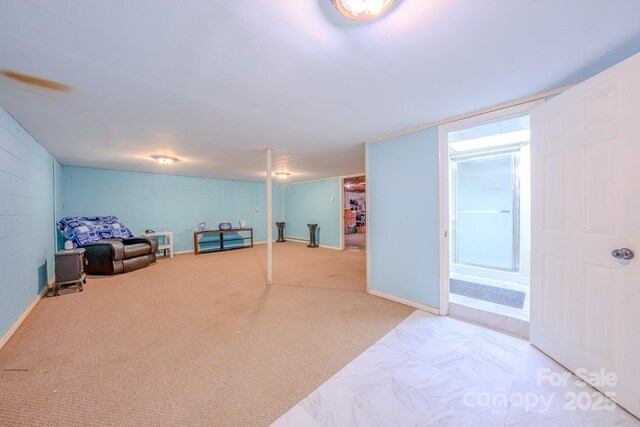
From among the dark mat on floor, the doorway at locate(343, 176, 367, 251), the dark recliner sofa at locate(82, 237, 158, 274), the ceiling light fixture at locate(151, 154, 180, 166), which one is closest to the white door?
the dark mat on floor

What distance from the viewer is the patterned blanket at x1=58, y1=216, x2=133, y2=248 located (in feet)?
13.0

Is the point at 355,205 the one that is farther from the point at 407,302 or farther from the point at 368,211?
the point at 407,302

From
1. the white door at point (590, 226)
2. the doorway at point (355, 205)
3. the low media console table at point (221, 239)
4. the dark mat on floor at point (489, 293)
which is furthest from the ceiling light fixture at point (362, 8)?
the doorway at point (355, 205)

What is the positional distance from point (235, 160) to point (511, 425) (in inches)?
182

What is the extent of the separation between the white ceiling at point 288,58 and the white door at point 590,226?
1.03 ft

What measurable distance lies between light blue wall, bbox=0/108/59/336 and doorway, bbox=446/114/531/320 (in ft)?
14.9

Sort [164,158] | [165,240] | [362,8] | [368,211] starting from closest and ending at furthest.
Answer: [362,8], [368,211], [164,158], [165,240]

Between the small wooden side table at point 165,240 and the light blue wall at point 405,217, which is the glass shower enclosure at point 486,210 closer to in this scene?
the light blue wall at point 405,217

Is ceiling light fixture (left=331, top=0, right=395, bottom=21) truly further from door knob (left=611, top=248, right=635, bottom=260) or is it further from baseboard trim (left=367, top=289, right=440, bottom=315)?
baseboard trim (left=367, top=289, right=440, bottom=315)

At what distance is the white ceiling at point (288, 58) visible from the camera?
111 centimetres

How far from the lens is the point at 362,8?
1.07 m

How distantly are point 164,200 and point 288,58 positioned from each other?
5.89 meters

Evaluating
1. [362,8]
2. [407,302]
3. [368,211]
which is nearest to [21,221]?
[362,8]

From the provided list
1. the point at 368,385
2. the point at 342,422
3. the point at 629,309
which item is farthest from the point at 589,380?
the point at 342,422
